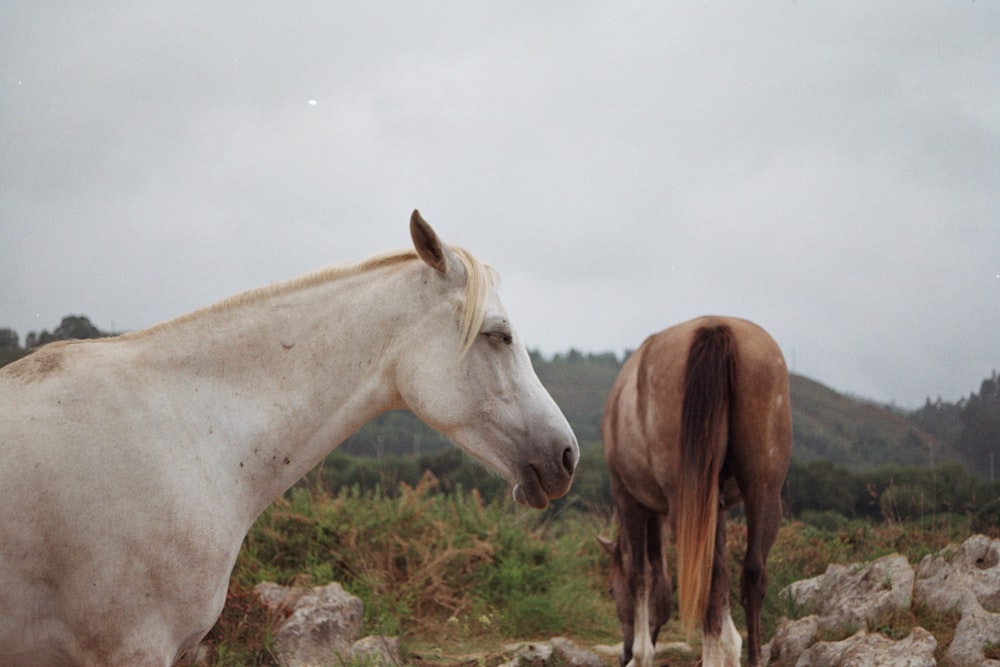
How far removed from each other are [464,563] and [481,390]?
15.6ft

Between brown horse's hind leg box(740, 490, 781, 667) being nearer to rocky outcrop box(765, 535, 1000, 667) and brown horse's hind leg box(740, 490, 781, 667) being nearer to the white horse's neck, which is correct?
rocky outcrop box(765, 535, 1000, 667)

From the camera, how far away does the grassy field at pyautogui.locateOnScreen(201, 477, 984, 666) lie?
5750mm

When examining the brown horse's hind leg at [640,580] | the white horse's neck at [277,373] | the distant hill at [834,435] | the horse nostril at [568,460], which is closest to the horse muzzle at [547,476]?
the horse nostril at [568,460]

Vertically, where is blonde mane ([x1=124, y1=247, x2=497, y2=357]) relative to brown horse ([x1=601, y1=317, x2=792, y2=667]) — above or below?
above

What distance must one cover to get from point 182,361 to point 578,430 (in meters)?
8.83

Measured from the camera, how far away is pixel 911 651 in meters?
3.71

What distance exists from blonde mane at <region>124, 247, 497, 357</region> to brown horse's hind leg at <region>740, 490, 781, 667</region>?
2.48 metres

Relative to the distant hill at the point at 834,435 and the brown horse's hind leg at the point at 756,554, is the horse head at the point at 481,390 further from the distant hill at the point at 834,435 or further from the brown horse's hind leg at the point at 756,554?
the distant hill at the point at 834,435

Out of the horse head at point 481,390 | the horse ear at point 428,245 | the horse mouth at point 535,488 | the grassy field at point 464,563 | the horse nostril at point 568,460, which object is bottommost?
the grassy field at point 464,563

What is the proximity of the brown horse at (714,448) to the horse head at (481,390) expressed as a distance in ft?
6.44

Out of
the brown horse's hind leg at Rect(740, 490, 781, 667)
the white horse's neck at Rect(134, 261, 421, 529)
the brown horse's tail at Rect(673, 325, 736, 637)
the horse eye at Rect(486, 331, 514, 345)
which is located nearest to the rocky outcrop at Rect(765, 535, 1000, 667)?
the brown horse's hind leg at Rect(740, 490, 781, 667)

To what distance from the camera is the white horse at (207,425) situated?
180 cm

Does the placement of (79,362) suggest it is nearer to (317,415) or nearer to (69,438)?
(69,438)

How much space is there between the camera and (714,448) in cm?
400
